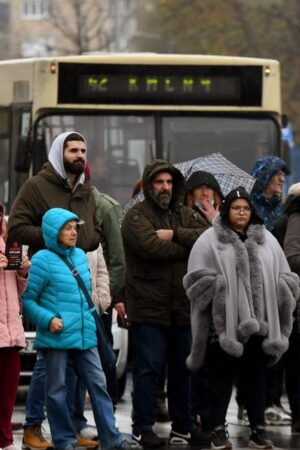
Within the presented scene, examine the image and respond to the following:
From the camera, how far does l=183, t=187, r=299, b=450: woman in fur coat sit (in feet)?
39.6

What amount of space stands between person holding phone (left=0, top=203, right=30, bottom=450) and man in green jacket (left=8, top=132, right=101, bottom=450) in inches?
13.3

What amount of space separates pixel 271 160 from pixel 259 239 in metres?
2.02

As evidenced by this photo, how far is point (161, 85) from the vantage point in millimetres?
18547

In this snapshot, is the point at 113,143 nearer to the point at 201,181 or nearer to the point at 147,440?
the point at 201,181

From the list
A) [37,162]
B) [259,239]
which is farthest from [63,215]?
[37,162]

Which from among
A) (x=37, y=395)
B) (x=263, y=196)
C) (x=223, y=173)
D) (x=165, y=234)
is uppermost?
(x=223, y=173)

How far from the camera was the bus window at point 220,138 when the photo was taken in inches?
720

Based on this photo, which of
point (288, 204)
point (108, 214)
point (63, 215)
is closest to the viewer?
point (63, 215)

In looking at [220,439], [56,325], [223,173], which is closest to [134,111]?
[223,173]

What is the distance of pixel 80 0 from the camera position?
5353 centimetres

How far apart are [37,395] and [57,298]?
0.94 metres

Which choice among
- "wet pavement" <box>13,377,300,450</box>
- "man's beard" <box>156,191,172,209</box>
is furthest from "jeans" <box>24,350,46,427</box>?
"man's beard" <box>156,191,172,209</box>

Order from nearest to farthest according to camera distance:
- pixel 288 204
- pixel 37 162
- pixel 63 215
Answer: pixel 63 215, pixel 288 204, pixel 37 162

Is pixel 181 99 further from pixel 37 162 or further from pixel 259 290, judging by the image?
pixel 259 290
